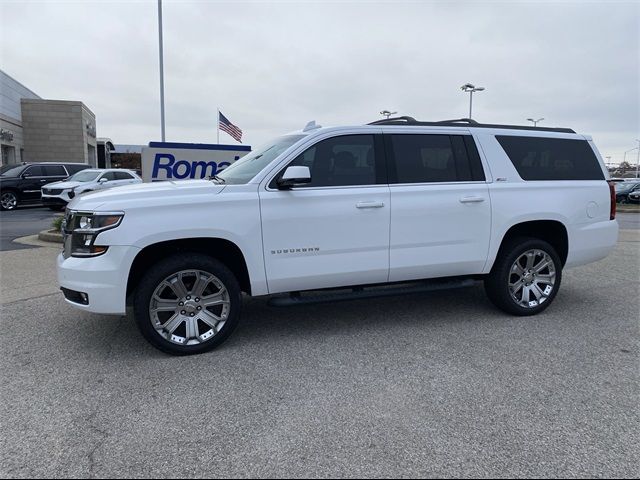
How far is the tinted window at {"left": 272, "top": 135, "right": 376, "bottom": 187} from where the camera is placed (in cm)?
450

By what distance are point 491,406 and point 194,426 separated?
76.1 inches

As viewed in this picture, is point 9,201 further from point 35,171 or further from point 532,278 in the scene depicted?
point 532,278

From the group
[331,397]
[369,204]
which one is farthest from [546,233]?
[331,397]

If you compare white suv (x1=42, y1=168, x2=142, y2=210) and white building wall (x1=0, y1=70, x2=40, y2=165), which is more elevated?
white building wall (x1=0, y1=70, x2=40, y2=165)

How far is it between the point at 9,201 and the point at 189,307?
18.9 meters

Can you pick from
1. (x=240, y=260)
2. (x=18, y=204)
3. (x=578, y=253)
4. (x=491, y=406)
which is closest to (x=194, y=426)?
(x=240, y=260)

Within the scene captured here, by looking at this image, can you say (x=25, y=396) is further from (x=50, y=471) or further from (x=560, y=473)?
(x=560, y=473)

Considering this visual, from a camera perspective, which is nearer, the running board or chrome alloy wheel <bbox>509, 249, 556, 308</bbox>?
the running board

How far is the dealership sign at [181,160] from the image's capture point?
364 inches

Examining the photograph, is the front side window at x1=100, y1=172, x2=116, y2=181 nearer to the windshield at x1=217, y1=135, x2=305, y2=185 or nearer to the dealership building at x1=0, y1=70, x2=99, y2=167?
the windshield at x1=217, y1=135, x2=305, y2=185

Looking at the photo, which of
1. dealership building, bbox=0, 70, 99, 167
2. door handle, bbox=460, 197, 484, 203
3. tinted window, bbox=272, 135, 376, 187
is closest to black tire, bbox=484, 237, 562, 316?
door handle, bbox=460, 197, 484, 203

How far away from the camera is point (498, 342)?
177 inches

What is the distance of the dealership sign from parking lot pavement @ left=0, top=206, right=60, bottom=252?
3.17 m

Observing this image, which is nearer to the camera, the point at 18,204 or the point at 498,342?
the point at 498,342
